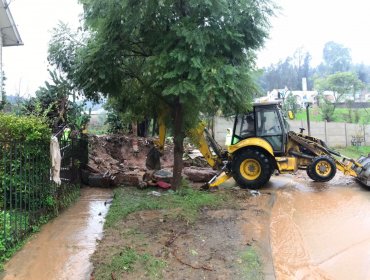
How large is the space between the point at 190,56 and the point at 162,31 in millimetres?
1326

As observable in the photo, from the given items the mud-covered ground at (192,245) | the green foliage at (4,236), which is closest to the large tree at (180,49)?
the mud-covered ground at (192,245)

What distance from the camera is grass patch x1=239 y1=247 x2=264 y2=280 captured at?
4.72 meters

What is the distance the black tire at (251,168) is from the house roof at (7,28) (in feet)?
34.6

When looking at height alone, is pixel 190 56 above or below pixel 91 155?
above

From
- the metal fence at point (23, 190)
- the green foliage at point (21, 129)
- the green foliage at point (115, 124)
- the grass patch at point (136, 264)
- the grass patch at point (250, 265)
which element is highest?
the green foliage at point (115, 124)

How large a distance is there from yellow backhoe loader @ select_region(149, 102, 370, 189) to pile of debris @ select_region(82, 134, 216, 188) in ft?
3.05

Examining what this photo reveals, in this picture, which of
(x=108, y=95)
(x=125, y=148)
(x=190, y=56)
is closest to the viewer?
(x=190, y=56)

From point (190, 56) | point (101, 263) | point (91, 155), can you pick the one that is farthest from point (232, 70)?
point (91, 155)

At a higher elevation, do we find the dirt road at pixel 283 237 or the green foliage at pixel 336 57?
the green foliage at pixel 336 57

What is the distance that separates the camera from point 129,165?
13.7 m

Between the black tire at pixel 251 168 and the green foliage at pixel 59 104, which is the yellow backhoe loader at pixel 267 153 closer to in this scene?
the black tire at pixel 251 168

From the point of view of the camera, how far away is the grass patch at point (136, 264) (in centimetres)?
466

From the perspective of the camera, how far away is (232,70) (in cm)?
753

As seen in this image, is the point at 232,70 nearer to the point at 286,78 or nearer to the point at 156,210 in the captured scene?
the point at 156,210
